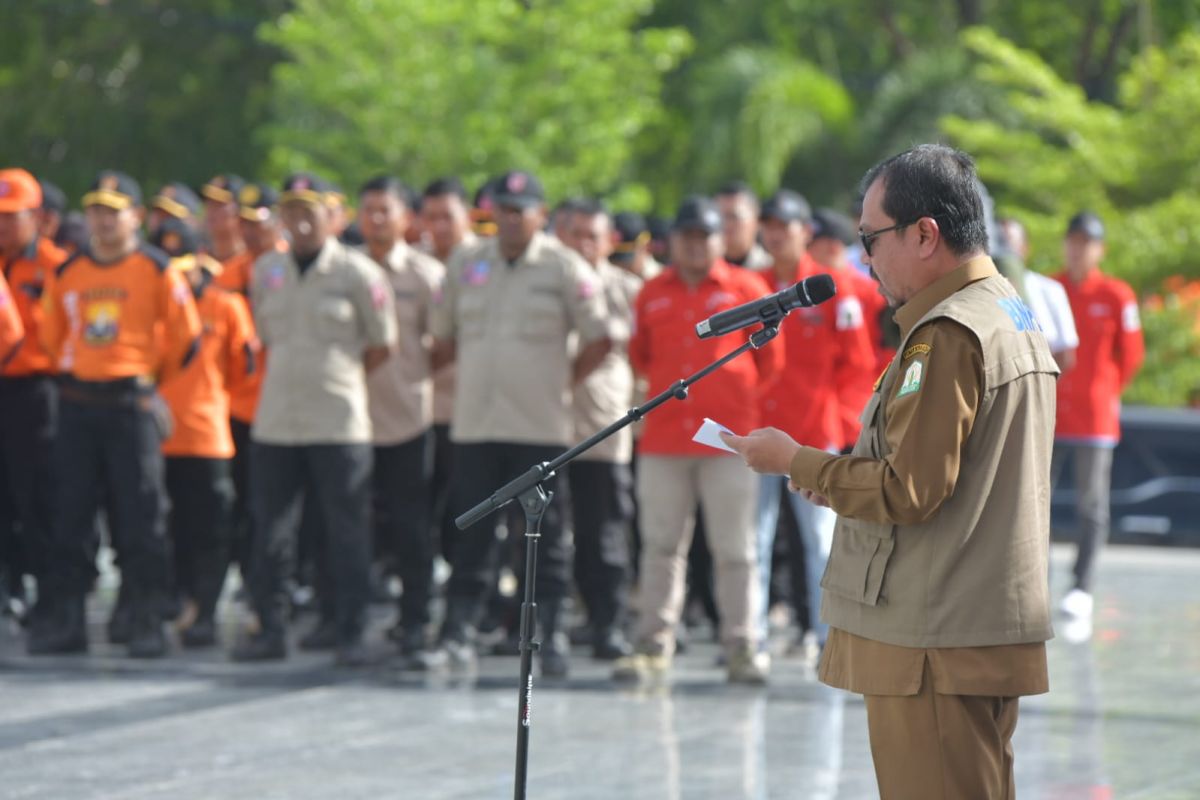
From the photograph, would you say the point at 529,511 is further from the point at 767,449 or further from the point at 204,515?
the point at 204,515

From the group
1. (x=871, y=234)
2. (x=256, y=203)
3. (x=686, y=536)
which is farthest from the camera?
(x=256, y=203)

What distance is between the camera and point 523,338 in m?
9.89

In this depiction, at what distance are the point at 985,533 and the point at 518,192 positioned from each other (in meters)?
5.93

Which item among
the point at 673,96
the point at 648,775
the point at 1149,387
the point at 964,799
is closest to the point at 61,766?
the point at 648,775

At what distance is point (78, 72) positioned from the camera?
3509 centimetres

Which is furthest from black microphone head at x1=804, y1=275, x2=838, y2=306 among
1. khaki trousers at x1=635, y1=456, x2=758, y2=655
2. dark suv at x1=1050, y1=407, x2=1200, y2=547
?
dark suv at x1=1050, y1=407, x2=1200, y2=547

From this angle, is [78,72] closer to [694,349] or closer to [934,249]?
[694,349]

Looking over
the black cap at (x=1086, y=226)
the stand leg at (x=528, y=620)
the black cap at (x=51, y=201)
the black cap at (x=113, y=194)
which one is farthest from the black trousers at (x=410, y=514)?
the stand leg at (x=528, y=620)

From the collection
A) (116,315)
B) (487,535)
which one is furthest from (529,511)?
(116,315)

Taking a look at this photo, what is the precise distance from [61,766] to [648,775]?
2195 millimetres

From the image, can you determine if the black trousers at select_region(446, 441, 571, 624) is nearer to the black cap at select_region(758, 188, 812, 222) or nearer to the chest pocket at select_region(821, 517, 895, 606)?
the black cap at select_region(758, 188, 812, 222)

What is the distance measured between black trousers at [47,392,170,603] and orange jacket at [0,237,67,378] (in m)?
0.86

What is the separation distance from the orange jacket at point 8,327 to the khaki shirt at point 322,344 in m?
1.34

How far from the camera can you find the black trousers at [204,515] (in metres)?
10.9
